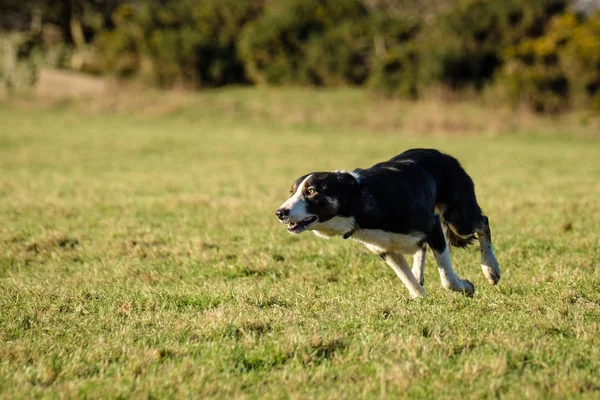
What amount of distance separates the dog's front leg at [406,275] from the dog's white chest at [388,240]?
14 centimetres

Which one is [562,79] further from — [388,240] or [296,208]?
[296,208]

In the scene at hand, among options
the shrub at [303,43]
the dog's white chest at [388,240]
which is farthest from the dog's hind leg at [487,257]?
the shrub at [303,43]

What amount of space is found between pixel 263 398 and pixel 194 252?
14.3ft

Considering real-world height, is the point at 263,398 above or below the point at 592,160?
above

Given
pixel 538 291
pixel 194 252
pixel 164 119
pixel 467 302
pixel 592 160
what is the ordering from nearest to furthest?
1. pixel 467 302
2. pixel 538 291
3. pixel 194 252
4. pixel 592 160
5. pixel 164 119

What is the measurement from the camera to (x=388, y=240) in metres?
6.17

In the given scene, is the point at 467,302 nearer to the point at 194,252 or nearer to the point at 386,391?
the point at 386,391

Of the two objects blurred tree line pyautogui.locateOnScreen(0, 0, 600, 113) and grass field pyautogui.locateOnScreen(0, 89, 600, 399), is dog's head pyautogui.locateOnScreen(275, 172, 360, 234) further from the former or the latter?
blurred tree line pyautogui.locateOnScreen(0, 0, 600, 113)

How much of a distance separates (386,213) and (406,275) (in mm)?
683

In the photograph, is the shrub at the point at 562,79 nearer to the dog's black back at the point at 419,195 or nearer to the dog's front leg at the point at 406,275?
the dog's black back at the point at 419,195

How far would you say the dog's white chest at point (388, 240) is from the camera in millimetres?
6125

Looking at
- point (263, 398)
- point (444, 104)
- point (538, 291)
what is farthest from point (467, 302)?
point (444, 104)

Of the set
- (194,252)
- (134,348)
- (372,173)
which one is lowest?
(194,252)

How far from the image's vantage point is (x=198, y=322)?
208 inches
